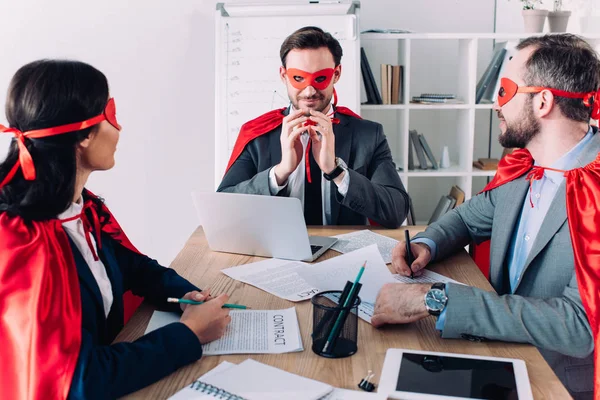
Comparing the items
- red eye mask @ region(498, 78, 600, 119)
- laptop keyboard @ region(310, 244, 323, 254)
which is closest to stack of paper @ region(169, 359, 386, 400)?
laptop keyboard @ region(310, 244, 323, 254)

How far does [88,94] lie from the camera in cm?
133

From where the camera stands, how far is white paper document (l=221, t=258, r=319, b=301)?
162 centimetres

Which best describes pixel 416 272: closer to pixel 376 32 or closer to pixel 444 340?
pixel 444 340

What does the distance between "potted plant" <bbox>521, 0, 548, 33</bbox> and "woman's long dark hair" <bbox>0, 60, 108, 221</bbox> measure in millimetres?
3271

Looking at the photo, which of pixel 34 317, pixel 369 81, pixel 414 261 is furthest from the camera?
pixel 369 81

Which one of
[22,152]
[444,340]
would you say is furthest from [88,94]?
[444,340]

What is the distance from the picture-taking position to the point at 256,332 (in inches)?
54.4

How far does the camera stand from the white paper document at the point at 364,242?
1988 millimetres

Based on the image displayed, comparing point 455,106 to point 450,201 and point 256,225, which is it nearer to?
point 450,201

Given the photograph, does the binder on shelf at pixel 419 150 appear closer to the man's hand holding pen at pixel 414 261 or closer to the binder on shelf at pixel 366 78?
the binder on shelf at pixel 366 78

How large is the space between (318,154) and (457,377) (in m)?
1.24

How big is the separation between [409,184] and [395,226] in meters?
2.19

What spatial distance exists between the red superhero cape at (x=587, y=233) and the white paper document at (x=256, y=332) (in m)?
0.64

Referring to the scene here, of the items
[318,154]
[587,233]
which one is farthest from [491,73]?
[587,233]
